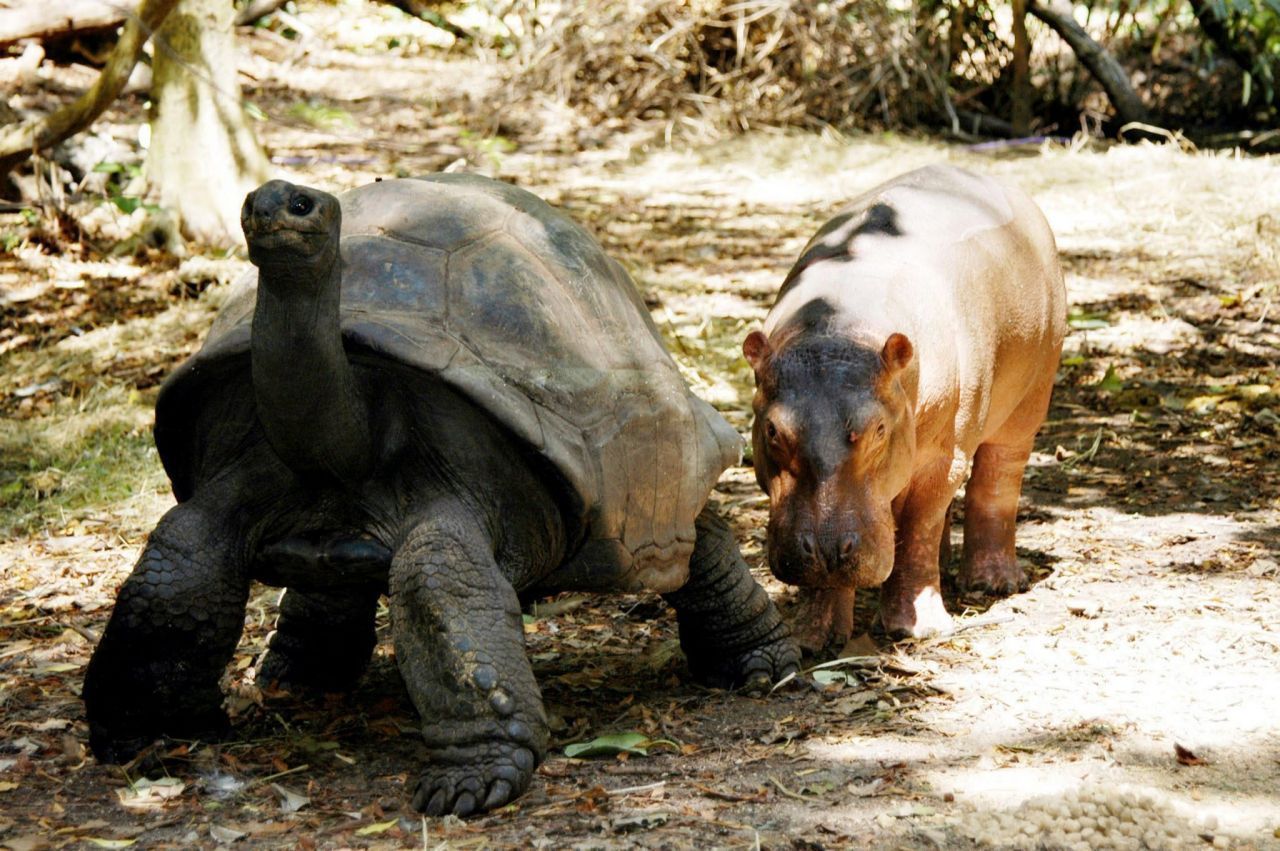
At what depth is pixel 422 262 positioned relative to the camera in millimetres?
3949

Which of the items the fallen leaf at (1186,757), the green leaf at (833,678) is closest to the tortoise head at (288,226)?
the green leaf at (833,678)

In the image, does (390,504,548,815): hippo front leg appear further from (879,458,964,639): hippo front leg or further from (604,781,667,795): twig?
(879,458,964,639): hippo front leg

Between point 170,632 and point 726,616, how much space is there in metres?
1.65

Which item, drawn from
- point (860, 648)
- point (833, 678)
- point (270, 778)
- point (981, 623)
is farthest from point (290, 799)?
point (981, 623)

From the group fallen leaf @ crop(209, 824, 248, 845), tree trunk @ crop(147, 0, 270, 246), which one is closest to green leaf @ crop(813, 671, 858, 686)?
fallen leaf @ crop(209, 824, 248, 845)

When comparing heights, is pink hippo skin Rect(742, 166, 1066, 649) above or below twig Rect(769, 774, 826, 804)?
above

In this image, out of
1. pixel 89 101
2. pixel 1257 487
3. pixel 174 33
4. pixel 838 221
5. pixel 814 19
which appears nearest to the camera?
pixel 838 221

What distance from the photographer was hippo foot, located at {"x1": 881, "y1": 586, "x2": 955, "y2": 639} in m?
5.04

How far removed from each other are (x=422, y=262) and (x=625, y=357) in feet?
2.07

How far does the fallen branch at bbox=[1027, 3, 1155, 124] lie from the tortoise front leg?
10.7m

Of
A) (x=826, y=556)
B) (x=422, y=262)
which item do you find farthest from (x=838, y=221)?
(x=422, y=262)

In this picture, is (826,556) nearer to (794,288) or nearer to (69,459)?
(794,288)

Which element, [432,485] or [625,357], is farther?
[625,357]

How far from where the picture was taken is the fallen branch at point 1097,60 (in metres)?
12.7
